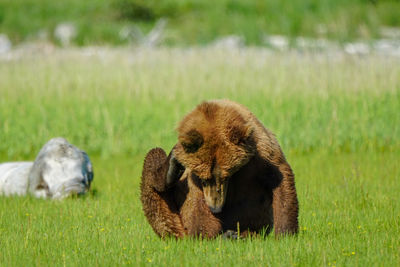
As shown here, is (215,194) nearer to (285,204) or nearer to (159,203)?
(285,204)

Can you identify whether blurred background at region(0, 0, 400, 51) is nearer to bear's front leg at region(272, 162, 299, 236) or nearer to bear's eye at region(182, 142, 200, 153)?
bear's front leg at region(272, 162, 299, 236)

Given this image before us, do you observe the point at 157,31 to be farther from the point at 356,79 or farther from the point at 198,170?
the point at 198,170

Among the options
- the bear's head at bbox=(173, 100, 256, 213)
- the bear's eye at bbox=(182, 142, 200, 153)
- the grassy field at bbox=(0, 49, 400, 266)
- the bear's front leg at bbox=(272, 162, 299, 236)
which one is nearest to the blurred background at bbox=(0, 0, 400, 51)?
the grassy field at bbox=(0, 49, 400, 266)

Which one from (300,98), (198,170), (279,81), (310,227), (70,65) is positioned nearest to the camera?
(198,170)

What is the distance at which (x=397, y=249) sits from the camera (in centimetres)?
515

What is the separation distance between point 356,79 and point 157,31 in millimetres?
13978

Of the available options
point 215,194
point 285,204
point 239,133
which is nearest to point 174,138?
point 285,204

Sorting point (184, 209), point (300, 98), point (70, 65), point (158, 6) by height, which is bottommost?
point (184, 209)

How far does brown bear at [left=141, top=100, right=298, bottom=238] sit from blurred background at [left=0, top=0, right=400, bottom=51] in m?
17.8

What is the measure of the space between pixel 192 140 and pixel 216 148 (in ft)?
0.61

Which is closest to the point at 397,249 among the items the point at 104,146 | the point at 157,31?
the point at 104,146

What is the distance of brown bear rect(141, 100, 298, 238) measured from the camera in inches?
186

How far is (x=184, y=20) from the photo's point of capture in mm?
30203

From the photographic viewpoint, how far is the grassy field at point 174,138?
207 inches
